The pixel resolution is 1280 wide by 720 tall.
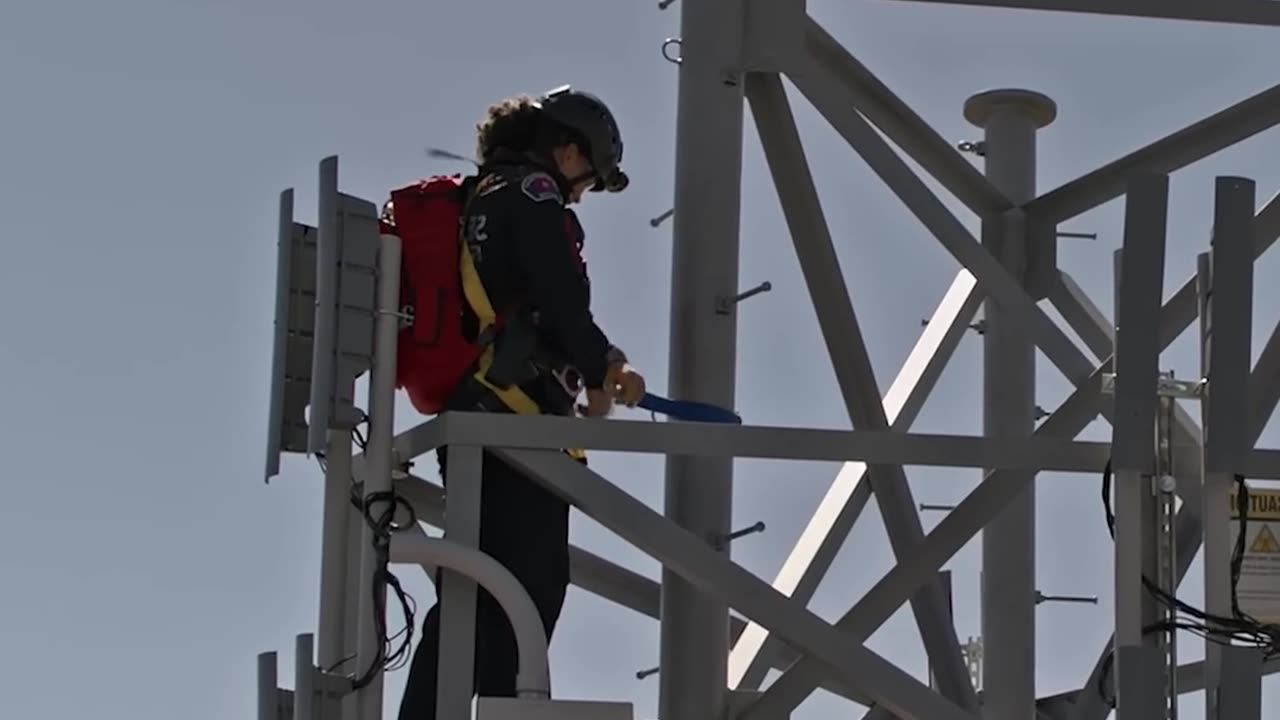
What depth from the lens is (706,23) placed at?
955 cm

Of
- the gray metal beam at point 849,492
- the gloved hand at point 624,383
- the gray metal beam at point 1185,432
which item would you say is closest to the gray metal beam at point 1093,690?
the gray metal beam at point 1185,432

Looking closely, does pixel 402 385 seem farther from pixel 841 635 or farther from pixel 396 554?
pixel 841 635

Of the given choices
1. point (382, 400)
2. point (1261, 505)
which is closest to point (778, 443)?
point (382, 400)

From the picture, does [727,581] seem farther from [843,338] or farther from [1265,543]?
[843,338]

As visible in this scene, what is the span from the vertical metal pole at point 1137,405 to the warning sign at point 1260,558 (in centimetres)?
25

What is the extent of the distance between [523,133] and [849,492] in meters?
2.40

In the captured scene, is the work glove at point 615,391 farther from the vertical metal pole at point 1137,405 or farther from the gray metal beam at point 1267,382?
the gray metal beam at point 1267,382

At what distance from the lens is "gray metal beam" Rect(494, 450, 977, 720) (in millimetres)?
8023

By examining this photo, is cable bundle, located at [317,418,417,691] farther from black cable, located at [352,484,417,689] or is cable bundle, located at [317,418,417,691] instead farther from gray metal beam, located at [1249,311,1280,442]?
gray metal beam, located at [1249,311,1280,442]

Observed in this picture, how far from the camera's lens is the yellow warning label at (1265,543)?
792 centimetres

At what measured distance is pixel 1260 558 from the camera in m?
7.91

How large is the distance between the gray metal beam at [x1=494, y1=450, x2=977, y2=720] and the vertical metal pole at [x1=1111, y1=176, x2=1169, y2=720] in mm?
739

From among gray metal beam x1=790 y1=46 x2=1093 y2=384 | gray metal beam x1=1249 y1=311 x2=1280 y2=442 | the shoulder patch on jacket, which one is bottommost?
gray metal beam x1=1249 y1=311 x2=1280 y2=442

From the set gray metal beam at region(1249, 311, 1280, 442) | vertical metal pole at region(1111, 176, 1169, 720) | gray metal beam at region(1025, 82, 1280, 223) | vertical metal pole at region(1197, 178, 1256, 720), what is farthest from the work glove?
gray metal beam at region(1025, 82, 1280, 223)
